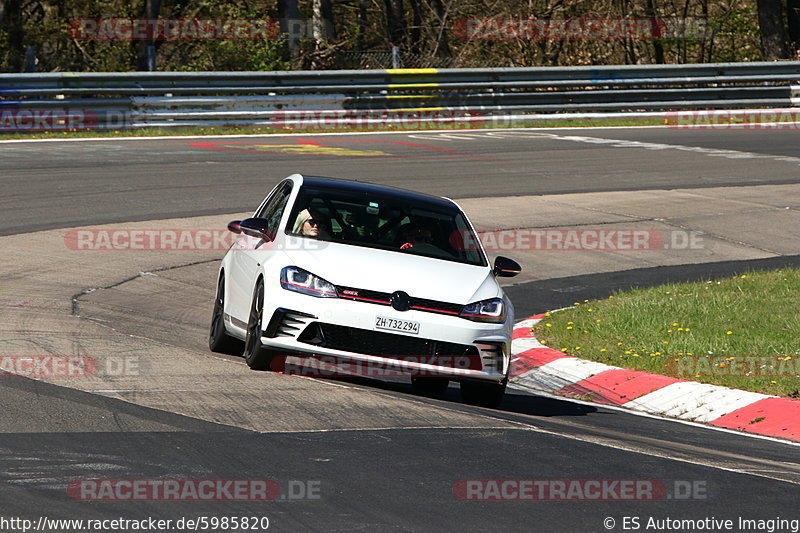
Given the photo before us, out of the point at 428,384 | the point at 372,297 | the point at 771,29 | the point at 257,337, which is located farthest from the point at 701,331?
the point at 771,29

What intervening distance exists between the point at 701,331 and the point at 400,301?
403 centimetres

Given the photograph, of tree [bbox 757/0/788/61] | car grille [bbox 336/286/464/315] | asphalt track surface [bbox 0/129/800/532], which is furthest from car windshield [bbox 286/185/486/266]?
tree [bbox 757/0/788/61]

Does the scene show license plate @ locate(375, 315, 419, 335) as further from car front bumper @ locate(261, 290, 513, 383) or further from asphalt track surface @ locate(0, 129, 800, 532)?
asphalt track surface @ locate(0, 129, 800, 532)

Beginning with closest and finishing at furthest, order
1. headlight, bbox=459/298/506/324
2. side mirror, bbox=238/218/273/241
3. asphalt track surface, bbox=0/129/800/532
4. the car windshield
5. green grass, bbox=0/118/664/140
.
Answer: asphalt track surface, bbox=0/129/800/532, headlight, bbox=459/298/506/324, the car windshield, side mirror, bbox=238/218/273/241, green grass, bbox=0/118/664/140

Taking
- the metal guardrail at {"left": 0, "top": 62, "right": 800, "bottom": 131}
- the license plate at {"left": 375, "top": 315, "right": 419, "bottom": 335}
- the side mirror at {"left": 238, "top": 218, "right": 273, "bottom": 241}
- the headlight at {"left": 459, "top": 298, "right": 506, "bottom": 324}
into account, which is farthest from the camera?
the metal guardrail at {"left": 0, "top": 62, "right": 800, "bottom": 131}

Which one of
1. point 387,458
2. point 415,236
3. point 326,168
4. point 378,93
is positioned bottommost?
point 326,168

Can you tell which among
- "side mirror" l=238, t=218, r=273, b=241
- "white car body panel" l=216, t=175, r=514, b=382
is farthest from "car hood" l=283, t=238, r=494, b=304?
"side mirror" l=238, t=218, r=273, b=241

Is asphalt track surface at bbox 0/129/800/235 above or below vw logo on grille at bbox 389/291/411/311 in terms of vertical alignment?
below

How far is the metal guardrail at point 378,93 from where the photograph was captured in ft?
82.7

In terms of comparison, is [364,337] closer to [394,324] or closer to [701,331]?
[394,324]

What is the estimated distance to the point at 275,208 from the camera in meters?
10.7

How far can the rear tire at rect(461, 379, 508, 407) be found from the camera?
30.2ft

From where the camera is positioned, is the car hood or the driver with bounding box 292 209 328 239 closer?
the car hood

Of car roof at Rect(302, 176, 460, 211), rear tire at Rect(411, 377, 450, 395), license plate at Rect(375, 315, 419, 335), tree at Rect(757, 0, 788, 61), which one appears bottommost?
rear tire at Rect(411, 377, 450, 395)
